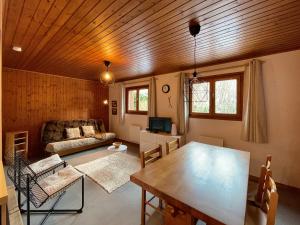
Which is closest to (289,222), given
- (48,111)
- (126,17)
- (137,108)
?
(126,17)

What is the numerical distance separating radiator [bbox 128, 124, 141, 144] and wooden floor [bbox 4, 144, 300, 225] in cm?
253

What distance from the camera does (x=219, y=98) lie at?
346cm

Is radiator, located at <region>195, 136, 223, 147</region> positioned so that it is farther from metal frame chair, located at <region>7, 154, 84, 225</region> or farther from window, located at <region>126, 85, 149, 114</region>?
metal frame chair, located at <region>7, 154, 84, 225</region>

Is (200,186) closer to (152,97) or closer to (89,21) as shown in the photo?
(89,21)

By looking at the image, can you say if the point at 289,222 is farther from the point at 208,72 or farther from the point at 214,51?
the point at 208,72

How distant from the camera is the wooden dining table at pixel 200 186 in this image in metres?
0.97

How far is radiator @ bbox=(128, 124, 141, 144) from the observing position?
5.18 metres

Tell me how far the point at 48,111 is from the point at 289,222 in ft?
18.3

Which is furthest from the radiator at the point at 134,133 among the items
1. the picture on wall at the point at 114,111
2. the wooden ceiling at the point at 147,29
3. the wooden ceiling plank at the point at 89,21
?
the wooden ceiling plank at the point at 89,21

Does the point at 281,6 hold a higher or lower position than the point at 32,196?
higher

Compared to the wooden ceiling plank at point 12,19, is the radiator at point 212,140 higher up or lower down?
lower down

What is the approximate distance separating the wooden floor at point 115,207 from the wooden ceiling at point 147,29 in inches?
91.9

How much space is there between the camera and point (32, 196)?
1.66 metres

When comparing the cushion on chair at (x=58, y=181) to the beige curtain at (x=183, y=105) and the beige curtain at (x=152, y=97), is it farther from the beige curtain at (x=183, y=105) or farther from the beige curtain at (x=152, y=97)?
the beige curtain at (x=152, y=97)
